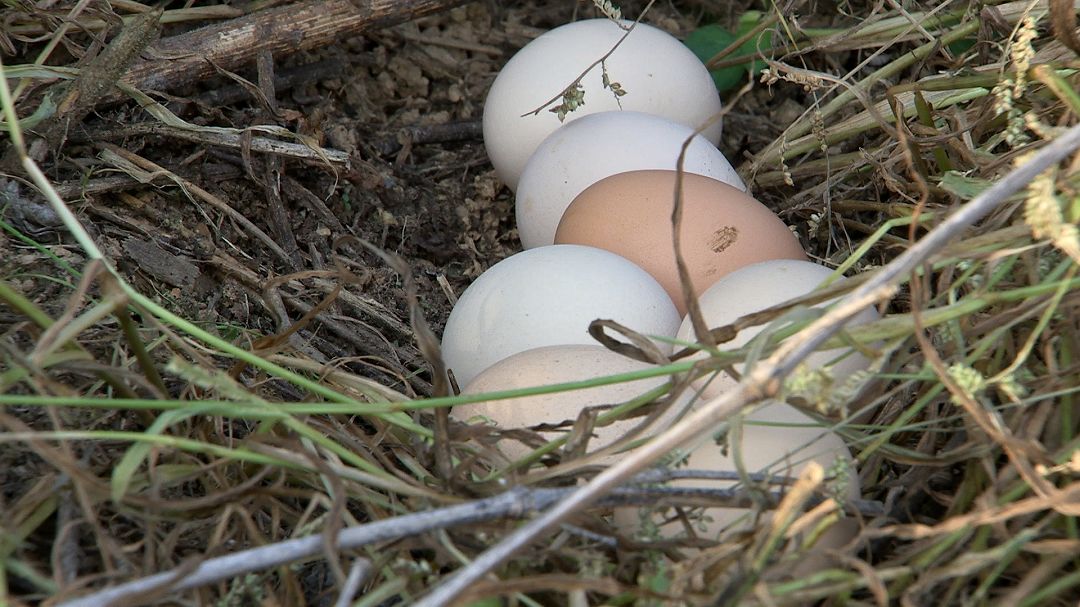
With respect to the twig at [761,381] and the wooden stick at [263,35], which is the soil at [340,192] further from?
the twig at [761,381]

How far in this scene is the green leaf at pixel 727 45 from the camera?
2209 mm

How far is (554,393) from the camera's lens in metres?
1.30

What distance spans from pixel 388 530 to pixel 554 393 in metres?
0.39

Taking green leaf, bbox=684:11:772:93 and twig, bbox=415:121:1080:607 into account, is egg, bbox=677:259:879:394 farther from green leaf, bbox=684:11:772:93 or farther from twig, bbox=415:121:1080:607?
green leaf, bbox=684:11:772:93

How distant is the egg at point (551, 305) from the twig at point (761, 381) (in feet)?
1.65

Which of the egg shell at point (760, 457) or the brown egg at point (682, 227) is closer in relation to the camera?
the egg shell at point (760, 457)

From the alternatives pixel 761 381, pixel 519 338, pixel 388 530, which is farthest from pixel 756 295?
pixel 388 530

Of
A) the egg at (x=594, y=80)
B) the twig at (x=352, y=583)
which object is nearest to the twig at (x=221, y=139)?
the egg at (x=594, y=80)

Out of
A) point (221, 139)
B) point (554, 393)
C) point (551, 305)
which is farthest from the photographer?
point (221, 139)

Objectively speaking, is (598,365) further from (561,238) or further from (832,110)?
(832,110)

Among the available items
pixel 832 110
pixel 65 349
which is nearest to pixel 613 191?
pixel 832 110

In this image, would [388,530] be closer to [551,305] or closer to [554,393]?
[554,393]

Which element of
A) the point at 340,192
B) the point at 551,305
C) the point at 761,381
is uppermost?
the point at 761,381

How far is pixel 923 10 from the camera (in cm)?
198
